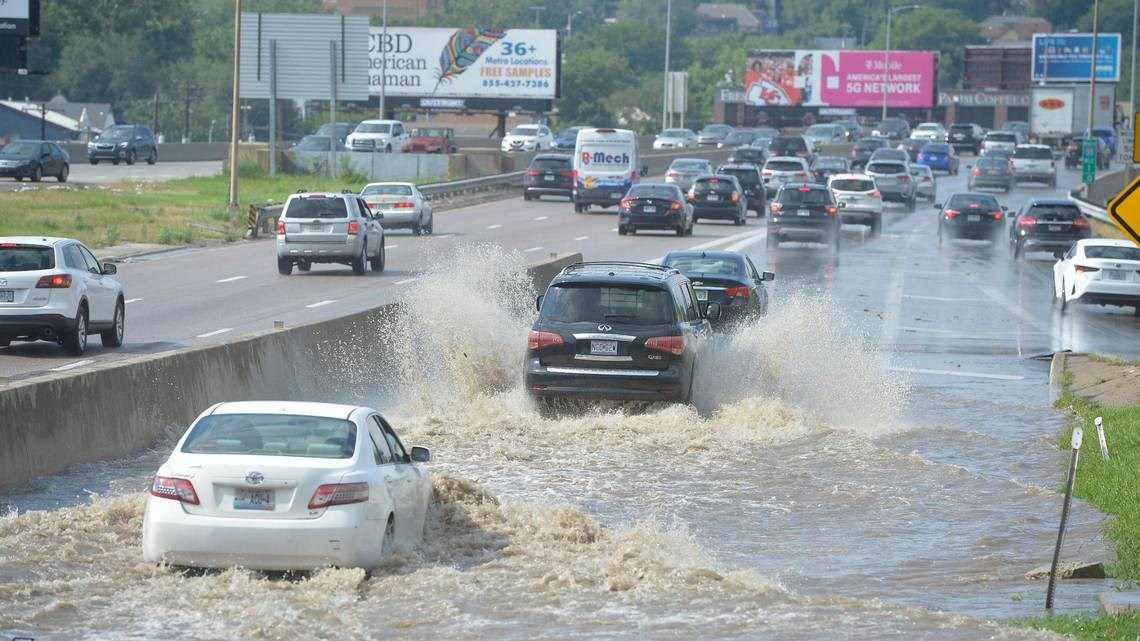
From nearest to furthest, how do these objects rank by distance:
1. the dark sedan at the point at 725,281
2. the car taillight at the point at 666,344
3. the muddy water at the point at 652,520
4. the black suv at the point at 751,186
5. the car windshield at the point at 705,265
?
the muddy water at the point at 652,520 → the car taillight at the point at 666,344 → the dark sedan at the point at 725,281 → the car windshield at the point at 705,265 → the black suv at the point at 751,186

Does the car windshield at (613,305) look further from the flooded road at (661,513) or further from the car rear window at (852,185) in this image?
the car rear window at (852,185)

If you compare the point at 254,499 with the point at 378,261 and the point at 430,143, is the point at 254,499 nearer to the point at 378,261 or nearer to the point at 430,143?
the point at 378,261

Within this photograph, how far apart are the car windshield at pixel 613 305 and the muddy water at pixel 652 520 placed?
962 mm

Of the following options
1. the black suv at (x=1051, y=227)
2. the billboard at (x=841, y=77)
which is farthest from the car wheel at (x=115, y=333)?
the billboard at (x=841, y=77)

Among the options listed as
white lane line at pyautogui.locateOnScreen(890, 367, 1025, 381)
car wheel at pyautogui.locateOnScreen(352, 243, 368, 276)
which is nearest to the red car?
car wheel at pyautogui.locateOnScreen(352, 243, 368, 276)

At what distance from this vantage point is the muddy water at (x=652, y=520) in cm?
1038

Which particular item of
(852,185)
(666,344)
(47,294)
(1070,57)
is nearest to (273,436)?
(666,344)

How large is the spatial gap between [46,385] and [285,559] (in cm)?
487

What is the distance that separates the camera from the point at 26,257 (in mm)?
22094

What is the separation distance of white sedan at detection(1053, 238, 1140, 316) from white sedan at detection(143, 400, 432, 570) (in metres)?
23.8

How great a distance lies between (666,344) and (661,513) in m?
3.68

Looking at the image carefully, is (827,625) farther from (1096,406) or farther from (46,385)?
(1096,406)

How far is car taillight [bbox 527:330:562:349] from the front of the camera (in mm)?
17781

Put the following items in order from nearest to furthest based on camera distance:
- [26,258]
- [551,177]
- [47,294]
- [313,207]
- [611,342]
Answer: [611,342] → [47,294] → [26,258] → [313,207] → [551,177]
